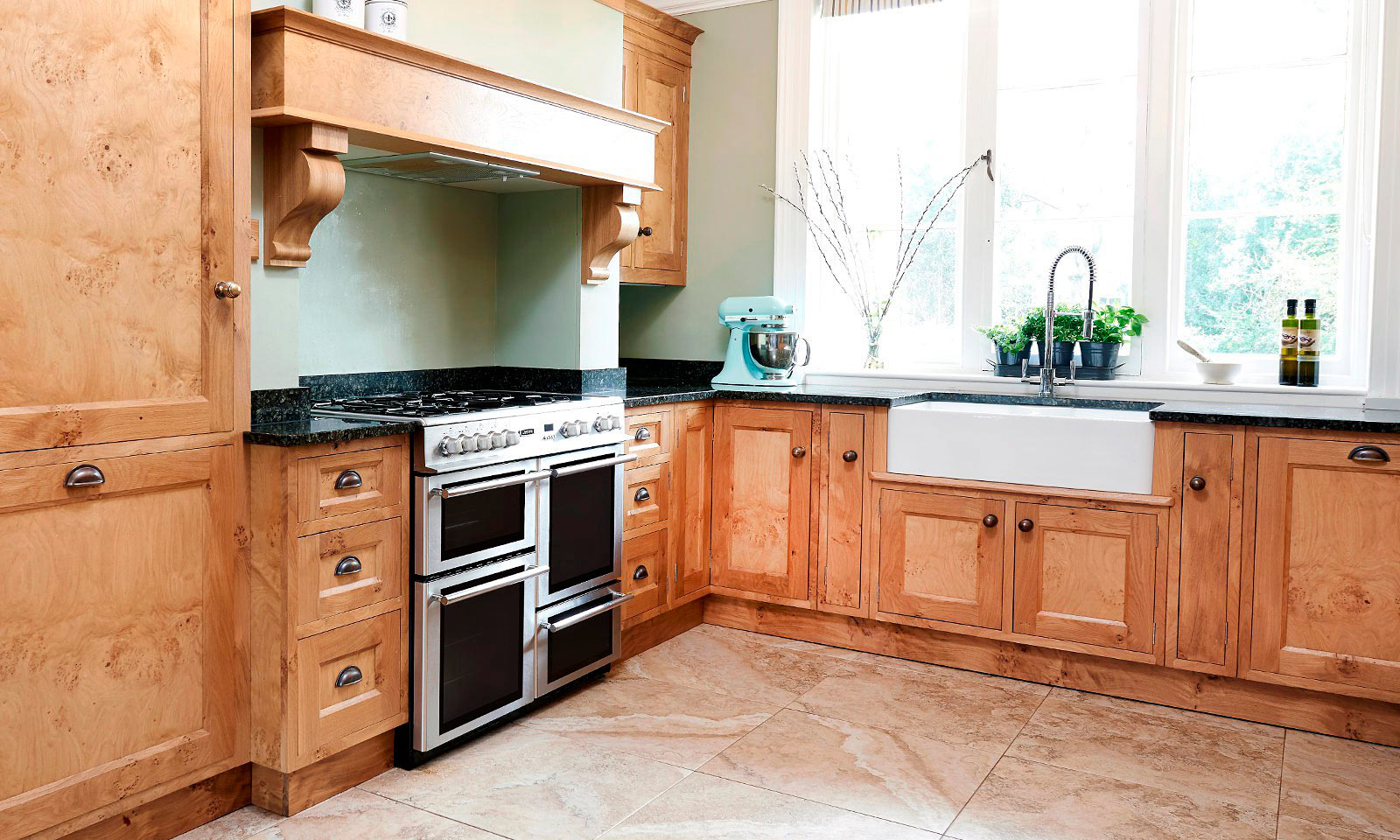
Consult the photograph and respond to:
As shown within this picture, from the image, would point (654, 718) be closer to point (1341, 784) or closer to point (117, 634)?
point (117, 634)

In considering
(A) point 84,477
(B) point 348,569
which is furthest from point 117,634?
(B) point 348,569

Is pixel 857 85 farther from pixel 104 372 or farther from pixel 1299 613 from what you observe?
pixel 104 372

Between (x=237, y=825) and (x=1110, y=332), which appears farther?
(x=1110, y=332)

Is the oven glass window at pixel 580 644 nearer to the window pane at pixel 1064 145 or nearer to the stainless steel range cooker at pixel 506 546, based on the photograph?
the stainless steel range cooker at pixel 506 546

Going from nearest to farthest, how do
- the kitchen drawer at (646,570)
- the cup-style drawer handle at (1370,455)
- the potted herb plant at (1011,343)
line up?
1. the cup-style drawer handle at (1370,455)
2. the kitchen drawer at (646,570)
3. the potted herb plant at (1011,343)

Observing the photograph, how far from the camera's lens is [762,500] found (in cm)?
377

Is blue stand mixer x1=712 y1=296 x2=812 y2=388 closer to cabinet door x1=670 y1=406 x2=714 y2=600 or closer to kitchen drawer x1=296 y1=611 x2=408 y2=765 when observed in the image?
cabinet door x1=670 y1=406 x2=714 y2=600

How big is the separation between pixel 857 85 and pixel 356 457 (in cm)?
271

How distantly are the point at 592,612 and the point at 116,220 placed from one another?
166 cm

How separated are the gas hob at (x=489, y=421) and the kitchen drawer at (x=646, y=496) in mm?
230

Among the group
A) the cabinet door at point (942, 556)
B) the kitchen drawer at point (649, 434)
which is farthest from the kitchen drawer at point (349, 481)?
the cabinet door at point (942, 556)

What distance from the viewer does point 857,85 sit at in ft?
13.9

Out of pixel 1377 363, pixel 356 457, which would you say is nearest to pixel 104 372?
pixel 356 457

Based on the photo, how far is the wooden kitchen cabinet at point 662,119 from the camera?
4.11m
